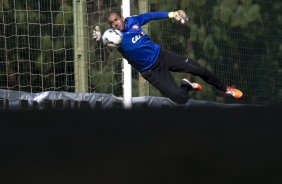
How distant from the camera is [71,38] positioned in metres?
10.1

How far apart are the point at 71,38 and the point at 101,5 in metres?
0.70

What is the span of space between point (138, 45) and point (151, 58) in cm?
22

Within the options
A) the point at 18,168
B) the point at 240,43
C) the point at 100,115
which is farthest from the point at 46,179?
the point at 240,43

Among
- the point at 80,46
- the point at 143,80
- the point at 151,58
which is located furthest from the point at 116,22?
the point at 143,80

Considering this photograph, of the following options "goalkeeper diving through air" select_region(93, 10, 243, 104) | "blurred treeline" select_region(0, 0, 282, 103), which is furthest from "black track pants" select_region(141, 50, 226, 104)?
"blurred treeline" select_region(0, 0, 282, 103)

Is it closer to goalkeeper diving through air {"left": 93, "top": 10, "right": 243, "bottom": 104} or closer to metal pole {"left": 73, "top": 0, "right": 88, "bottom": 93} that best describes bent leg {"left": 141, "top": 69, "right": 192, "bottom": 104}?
goalkeeper diving through air {"left": 93, "top": 10, "right": 243, "bottom": 104}

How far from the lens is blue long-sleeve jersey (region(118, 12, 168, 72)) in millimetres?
7777

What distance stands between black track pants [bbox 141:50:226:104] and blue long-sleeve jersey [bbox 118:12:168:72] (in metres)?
0.09

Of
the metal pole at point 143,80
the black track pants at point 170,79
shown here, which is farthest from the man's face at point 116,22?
the metal pole at point 143,80

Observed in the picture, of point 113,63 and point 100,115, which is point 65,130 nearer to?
point 100,115

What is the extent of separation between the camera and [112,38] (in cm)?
759

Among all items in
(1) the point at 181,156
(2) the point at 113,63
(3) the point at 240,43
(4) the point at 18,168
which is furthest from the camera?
(3) the point at 240,43

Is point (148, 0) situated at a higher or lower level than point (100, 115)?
higher

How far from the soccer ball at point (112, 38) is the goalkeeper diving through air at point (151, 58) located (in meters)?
0.09
